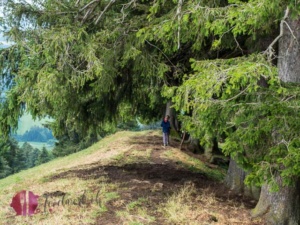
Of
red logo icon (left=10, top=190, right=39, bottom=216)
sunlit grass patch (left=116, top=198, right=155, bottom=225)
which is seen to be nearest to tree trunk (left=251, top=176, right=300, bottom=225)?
sunlit grass patch (left=116, top=198, right=155, bottom=225)

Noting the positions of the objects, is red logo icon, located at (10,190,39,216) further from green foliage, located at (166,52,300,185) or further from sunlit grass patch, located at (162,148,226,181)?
sunlit grass patch, located at (162,148,226,181)

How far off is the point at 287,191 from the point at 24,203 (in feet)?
13.6

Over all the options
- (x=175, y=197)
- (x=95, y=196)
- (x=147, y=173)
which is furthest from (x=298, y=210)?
(x=147, y=173)

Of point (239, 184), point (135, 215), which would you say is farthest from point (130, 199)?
point (239, 184)

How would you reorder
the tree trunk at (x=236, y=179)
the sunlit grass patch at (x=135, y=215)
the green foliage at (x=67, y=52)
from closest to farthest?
the sunlit grass patch at (x=135, y=215) → the green foliage at (x=67, y=52) → the tree trunk at (x=236, y=179)

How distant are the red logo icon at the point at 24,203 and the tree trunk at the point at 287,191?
3.68 meters

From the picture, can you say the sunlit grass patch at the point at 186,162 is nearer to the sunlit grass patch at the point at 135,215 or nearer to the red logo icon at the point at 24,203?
the sunlit grass patch at the point at 135,215

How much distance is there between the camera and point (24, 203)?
494cm

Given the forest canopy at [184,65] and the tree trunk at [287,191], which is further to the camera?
the tree trunk at [287,191]

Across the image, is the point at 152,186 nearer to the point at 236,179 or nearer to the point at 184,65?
the point at 236,179

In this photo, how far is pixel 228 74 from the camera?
4020mm

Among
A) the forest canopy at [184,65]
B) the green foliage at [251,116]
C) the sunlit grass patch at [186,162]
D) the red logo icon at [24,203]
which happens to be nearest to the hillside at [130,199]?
the red logo icon at [24,203]

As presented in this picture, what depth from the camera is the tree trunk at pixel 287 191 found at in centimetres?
549

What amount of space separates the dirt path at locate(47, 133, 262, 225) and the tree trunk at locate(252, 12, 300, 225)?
0.34 m
